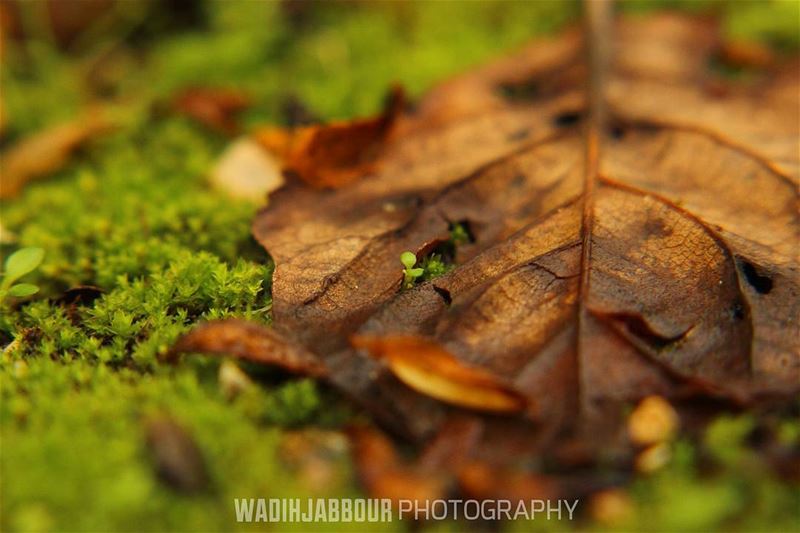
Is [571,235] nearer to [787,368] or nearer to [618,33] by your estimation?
[787,368]

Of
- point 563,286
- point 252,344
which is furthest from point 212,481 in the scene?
→ point 563,286

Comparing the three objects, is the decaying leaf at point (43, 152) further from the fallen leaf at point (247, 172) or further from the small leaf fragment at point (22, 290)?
the small leaf fragment at point (22, 290)

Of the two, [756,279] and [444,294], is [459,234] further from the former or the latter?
[756,279]

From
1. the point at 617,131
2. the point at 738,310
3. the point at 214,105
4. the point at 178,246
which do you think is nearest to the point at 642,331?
the point at 738,310

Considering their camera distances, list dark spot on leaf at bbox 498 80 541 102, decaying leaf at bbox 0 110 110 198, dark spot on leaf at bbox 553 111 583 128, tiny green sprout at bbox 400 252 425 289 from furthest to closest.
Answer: dark spot on leaf at bbox 498 80 541 102 → decaying leaf at bbox 0 110 110 198 → dark spot on leaf at bbox 553 111 583 128 → tiny green sprout at bbox 400 252 425 289

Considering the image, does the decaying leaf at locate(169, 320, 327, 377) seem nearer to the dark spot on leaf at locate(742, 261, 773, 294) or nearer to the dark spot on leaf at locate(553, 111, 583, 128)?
the dark spot on leaf at locate(742, 261, 773, 294)

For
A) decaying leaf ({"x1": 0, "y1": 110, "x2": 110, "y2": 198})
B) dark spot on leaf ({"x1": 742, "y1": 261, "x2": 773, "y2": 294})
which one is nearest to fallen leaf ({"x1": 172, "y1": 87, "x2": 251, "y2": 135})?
decaying leaf ({"x1": 0, "y1": 110, "x2": 110, "y2": 198})
